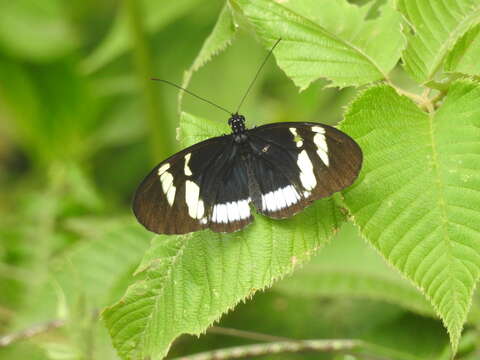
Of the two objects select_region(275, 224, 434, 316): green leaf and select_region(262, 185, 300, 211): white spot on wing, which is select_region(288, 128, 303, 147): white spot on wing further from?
select_region(275, 224, 434, 316): green leaf

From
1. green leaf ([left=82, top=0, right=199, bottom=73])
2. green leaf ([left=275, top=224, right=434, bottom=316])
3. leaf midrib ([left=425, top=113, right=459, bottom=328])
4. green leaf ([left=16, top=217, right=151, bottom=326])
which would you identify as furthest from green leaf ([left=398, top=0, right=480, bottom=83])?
green leaf ([left=82, top=0, right=199, bottom=73])

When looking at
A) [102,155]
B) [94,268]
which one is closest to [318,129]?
[94,268]

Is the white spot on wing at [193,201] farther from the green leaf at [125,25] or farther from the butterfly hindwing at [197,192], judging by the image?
the green leaf at [125,25]

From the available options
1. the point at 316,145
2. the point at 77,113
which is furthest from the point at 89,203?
the point at 316,145

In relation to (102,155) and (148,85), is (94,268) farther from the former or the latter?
(102,155)

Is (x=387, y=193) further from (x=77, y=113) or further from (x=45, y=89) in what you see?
(x=45, y=89)

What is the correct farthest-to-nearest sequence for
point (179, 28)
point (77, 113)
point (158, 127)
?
point (179, 28)
point (77, 113)
point (158, 127)
